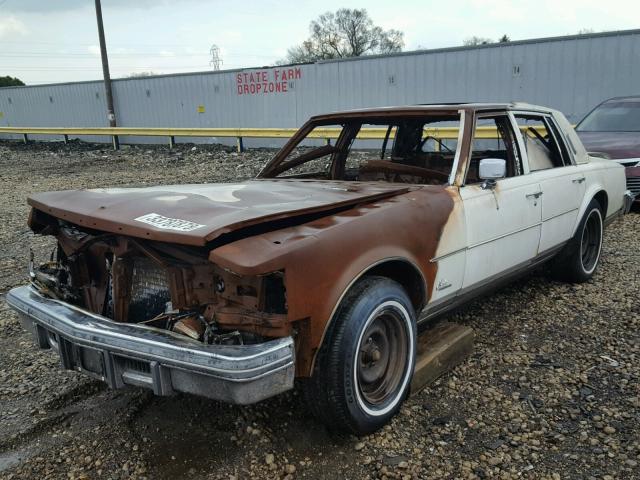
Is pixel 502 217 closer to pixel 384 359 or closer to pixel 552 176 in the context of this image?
pixel 552 176

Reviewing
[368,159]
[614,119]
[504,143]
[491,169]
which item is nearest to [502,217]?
[491,169]

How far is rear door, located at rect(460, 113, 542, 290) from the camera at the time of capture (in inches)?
131

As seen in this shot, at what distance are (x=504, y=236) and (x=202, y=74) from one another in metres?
18.0

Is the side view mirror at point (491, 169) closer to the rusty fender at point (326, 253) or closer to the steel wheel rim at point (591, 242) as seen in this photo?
the rusty fender at point (326, 253)

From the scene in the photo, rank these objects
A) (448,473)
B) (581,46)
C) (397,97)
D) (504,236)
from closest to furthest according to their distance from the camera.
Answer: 1. (448,473)
2. (504,236)
3. (581,46)
4. (397,97)

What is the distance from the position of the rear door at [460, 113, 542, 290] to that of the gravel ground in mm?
579

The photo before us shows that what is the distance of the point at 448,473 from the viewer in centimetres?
243

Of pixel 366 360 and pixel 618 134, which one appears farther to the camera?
pixel 618 134

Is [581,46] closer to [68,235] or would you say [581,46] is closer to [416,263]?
[416,263]

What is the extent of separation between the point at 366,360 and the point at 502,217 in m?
1.46

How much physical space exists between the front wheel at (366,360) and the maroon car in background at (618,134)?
5495 millimetres

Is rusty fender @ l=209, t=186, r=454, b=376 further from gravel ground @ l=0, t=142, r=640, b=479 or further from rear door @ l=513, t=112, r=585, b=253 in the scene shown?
rear door @ l=513, t=112, r=585, b=253

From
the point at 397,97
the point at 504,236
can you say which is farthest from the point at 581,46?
the point at 504,236

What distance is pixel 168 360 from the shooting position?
2.24 metres
